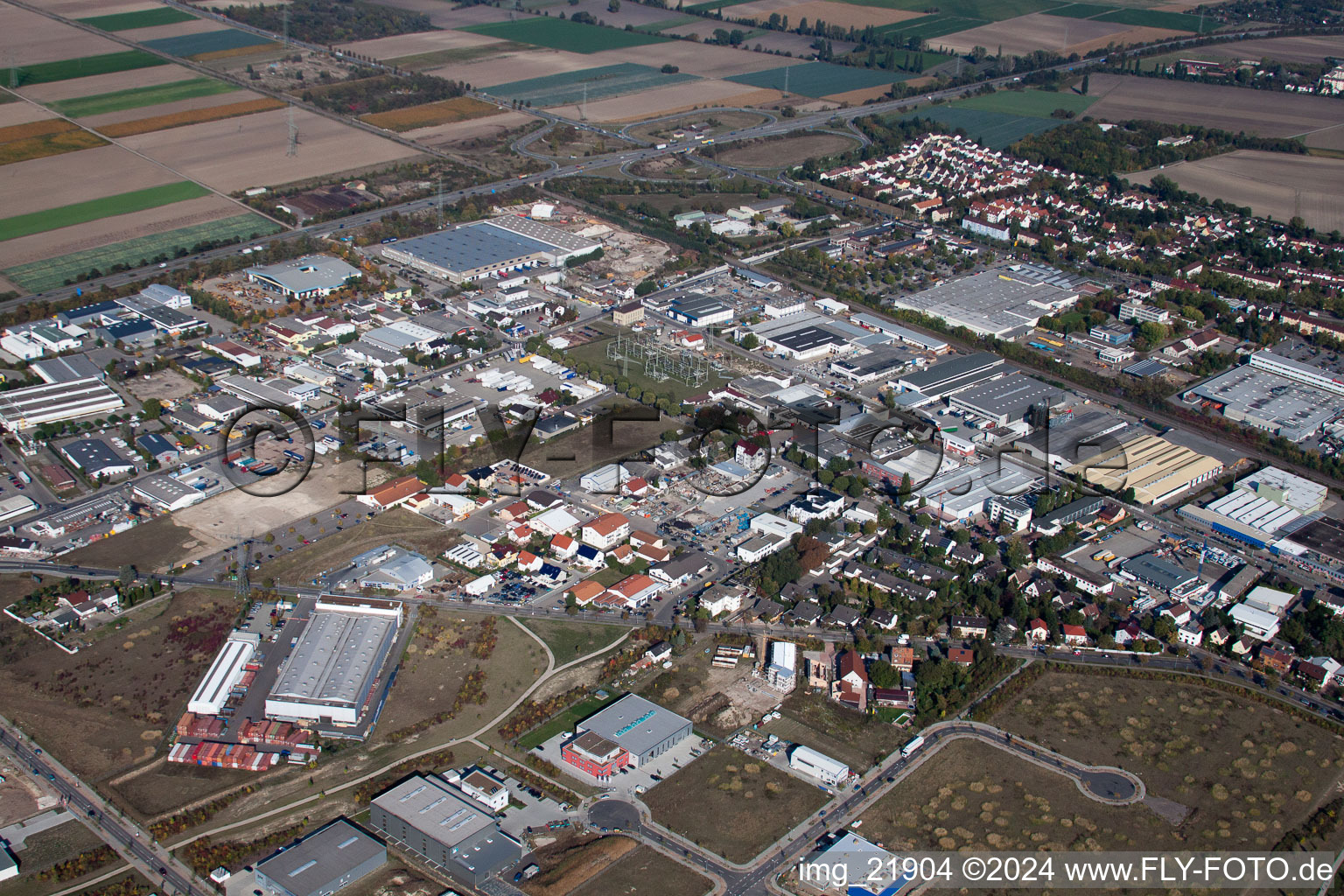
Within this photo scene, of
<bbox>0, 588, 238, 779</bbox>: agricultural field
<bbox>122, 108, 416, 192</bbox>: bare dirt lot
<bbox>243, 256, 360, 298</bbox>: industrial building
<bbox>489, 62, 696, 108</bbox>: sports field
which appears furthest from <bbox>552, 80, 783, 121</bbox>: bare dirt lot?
<bbox>0, 588, 238, 779</bbox>: agricultural field

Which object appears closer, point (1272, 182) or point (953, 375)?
point (953, 375)

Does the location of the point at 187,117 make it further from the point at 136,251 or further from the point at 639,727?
the point at 639,727

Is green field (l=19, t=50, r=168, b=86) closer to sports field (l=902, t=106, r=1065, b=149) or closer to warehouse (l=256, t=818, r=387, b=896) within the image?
sports field (l=902, t=106, r=1065, b=149)

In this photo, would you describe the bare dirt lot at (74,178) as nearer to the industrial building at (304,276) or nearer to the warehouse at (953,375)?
the industrial building at (304,276)

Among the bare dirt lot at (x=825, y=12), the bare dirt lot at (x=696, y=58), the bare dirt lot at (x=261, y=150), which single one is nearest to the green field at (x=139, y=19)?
the bare dirt lot at (x=261, y=150)

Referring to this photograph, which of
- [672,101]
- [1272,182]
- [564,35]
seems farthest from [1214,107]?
[564,35]

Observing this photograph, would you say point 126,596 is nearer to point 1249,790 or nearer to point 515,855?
point 515,855
